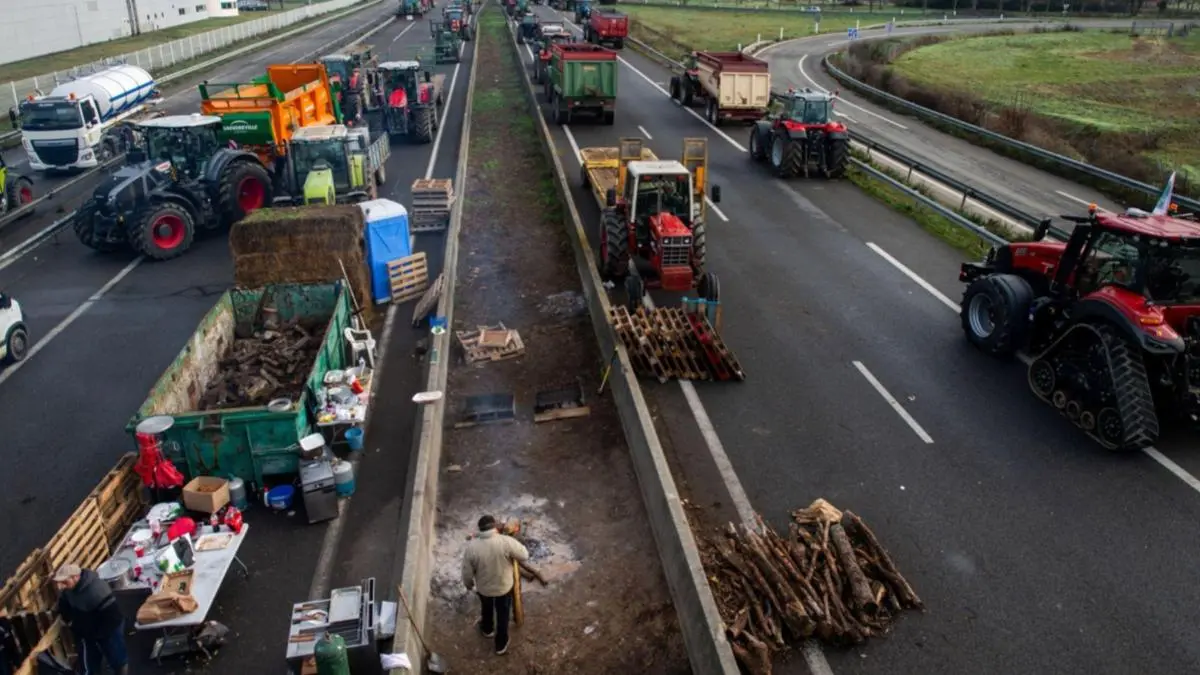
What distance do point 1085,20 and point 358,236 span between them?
273 feet

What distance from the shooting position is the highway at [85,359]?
10320 millimetres

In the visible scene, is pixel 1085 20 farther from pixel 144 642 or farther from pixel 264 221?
pixel 144 642

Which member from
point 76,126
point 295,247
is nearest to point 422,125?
point 76,126

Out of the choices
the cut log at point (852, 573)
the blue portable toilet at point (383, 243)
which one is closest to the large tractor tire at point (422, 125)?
the blue portable toilet at point (383, 243)

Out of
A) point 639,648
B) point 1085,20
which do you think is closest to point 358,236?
point 639,648

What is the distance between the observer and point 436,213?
20375 millimetres

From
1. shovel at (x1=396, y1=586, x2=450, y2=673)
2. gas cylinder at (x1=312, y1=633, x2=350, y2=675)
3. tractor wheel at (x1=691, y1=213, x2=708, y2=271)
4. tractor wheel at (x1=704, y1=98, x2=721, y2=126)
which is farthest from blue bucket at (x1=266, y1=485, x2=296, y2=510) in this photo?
tractor wheel at (x1=704, y1=98, x2=721, y2=126)

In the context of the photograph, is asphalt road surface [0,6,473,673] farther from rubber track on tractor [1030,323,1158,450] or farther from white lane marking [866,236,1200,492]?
white lane marking [866,236,1200,492]

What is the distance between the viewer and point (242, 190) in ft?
66.4

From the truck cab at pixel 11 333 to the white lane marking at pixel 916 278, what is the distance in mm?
16705

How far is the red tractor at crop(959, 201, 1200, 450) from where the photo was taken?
10.4 meters

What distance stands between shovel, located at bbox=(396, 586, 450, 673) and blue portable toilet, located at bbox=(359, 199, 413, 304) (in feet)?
30.1

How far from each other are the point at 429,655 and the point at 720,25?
71.1 m

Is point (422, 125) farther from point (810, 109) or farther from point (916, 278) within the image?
point (916, 278)
